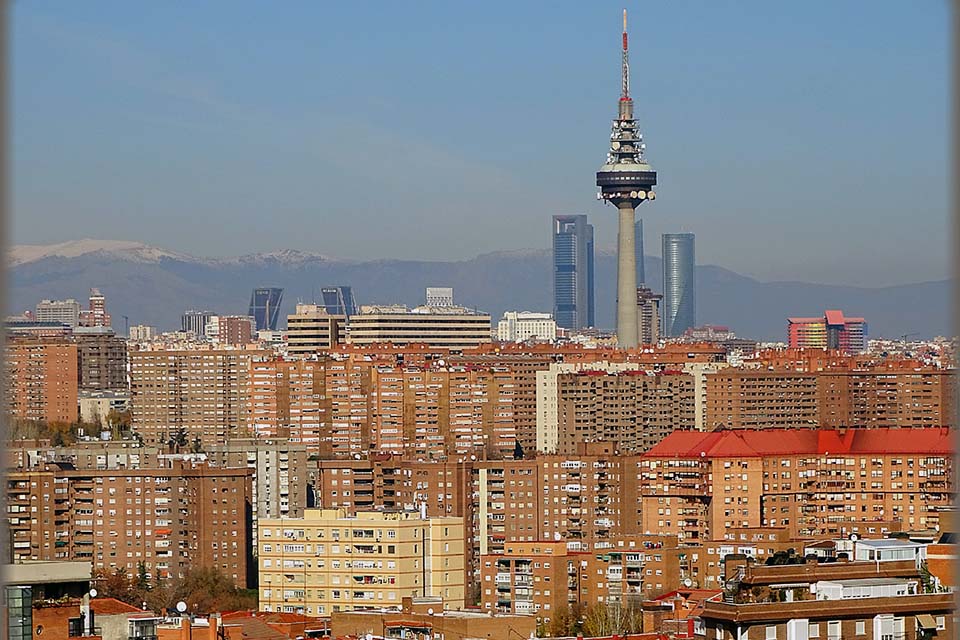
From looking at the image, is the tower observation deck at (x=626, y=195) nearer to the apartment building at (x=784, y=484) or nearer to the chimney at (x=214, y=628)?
the apartment building at (x=784, y=484)

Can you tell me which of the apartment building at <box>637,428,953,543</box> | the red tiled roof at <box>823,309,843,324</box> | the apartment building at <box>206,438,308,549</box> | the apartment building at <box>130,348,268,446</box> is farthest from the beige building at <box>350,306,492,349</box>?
the apartment building at <box>637,428,953,543</box>

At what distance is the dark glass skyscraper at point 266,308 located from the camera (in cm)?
7375

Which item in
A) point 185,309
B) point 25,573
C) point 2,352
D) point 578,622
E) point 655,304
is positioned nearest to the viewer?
point 2,352

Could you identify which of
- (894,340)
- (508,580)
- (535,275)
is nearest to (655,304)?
(894,340)

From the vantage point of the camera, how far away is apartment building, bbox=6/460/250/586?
1955 centimetres

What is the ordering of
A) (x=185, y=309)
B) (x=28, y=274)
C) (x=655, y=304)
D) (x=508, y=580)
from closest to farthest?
(x=508, y=580) < (x=655, y=304) < (x=28, y=274) < (x=185, y=309)

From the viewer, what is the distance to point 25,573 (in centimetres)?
622

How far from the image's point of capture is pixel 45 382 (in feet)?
117

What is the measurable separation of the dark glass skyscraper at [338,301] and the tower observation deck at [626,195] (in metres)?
22.0

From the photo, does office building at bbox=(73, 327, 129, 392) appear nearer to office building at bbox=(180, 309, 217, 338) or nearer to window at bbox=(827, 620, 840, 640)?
office building at bbox=(180, 309, 217, 338)

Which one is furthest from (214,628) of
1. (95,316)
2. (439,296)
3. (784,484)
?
(439,296)

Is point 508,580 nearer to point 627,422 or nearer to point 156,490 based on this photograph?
point 156,490

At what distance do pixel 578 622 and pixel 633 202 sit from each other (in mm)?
33638

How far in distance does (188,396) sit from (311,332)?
460 inches
